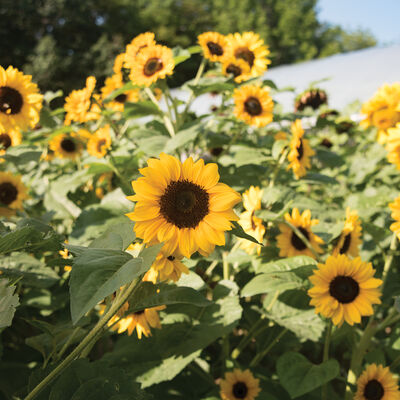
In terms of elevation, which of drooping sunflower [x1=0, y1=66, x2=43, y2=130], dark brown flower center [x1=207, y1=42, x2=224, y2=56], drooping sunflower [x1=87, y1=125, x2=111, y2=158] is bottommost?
drooping sunflower [x1=87, y1=125, x2=111, y2=158]

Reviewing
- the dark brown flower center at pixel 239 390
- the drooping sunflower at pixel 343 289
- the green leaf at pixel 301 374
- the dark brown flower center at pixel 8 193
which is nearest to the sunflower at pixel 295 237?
the drooping sunflower at pixel 343 289

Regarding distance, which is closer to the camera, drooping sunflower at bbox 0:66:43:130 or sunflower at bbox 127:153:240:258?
sunflower at bbox 127:153:240:258

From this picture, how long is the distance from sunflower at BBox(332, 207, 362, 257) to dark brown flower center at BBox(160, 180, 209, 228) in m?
0.59

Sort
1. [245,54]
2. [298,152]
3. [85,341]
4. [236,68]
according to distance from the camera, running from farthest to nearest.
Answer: [245,54] → [236,68] → [298,152] → [85,341]

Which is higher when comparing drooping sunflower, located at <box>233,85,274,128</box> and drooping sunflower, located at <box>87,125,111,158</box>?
drooping sunflower, located at <box>233,85,274,128</box>

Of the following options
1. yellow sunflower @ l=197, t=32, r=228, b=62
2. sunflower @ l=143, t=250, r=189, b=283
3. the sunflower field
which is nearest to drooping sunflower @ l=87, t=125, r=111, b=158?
the sunflower field

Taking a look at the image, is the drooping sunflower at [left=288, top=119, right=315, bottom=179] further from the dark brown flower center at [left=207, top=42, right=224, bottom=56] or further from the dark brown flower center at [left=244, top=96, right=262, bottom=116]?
the dark brown flower center at [left=207, top=42, right=224, bottom=56]

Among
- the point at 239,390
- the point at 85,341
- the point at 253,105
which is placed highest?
the point at 253,105

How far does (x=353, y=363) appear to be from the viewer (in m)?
1.26

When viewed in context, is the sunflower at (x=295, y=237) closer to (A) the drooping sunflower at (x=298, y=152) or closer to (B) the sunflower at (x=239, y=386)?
(A) the drooping sunflower at (x=298, y=152)

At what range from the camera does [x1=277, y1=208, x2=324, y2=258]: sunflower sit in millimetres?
1293

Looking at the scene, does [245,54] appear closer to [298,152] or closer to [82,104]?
[298,152]

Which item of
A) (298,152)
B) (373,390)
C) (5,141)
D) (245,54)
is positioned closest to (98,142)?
(5,141)

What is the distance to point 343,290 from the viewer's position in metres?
1.11
